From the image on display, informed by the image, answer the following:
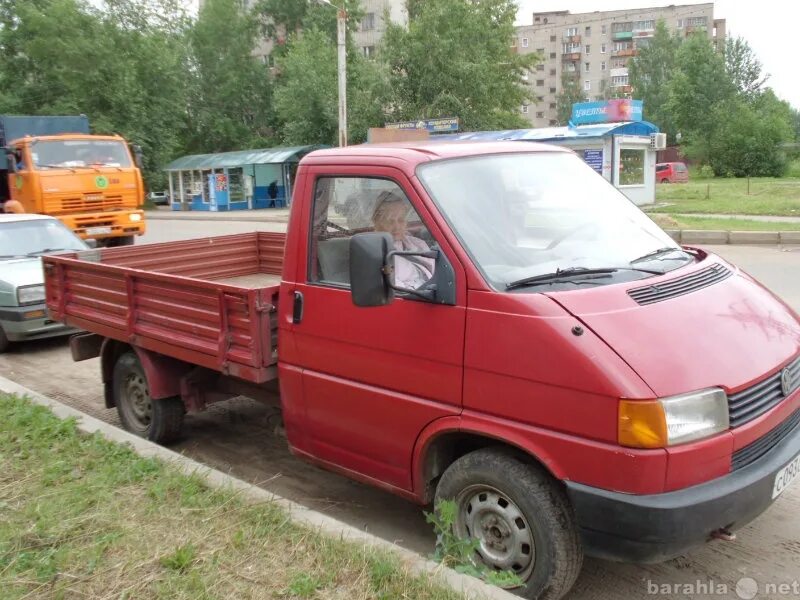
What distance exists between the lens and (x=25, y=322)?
27.0 ft

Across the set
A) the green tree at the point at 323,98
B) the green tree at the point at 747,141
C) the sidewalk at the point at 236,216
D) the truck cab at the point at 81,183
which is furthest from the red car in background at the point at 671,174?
the truck cab at the point at 81,183

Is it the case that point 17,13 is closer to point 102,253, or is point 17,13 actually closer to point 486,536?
point 102,253

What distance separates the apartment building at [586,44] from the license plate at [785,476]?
332 ft

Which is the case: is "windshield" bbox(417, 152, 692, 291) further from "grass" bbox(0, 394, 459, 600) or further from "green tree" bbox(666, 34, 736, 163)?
"green tree" bbox(666, 34, 736, 163)

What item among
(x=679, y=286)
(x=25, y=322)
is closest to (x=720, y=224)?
(x=25, y=322)

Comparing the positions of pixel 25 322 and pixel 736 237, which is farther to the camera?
pixel 736 237

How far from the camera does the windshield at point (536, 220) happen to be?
3326mm

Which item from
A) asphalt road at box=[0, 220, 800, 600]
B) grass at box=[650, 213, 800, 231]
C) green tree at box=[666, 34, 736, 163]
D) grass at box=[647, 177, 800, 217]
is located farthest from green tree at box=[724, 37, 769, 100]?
asphalt road at box=[0, 220, 800, 600]

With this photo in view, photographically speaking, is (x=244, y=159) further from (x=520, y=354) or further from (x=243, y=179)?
(x=520, y=354)

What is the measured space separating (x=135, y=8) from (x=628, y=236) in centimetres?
4534

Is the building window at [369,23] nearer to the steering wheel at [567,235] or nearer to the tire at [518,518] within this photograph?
the steering wheel at [567,235]

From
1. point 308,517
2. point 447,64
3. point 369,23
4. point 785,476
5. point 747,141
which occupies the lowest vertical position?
point 308,517

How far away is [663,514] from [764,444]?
2.15ft

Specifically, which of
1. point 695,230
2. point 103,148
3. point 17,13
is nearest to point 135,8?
point 17,13
